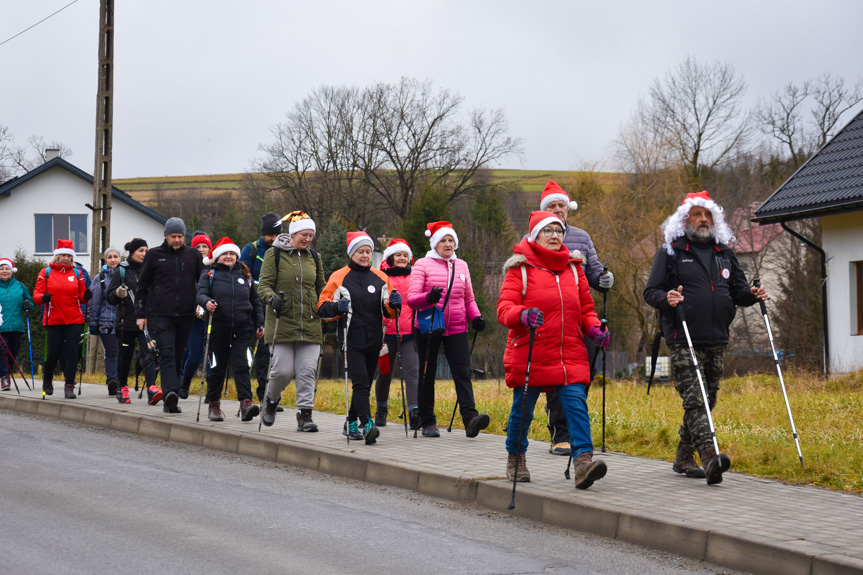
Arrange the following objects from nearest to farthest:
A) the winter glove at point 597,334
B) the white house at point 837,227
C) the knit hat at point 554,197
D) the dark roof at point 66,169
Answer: the winter glove at point 597,334, the knit hat at point 554,197, the white house at point 837,227, the dark roof at point 66,169

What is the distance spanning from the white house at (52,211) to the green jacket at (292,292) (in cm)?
4432

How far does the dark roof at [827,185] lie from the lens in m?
20.1

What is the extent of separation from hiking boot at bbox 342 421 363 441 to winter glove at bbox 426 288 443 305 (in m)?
1.52

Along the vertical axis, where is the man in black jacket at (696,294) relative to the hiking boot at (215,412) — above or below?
above

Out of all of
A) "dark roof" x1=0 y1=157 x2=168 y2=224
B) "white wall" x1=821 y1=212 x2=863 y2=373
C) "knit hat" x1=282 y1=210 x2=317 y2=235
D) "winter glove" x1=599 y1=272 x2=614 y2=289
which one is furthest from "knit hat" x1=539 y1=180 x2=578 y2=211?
"dark roof" x1=0 y1=157 x2=168 y2=224

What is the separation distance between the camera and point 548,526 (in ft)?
23.3

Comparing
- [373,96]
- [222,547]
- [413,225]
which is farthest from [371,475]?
[373,96]

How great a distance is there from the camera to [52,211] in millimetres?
53188

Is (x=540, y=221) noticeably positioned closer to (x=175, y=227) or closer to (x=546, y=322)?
(x=546, y=322)

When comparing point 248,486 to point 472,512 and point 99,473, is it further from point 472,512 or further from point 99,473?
point 472,512

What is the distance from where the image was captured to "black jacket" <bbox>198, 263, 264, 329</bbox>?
1151 cm

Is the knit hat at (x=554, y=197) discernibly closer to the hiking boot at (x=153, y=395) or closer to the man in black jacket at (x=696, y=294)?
the man in black jacket at (x=696, y=294)

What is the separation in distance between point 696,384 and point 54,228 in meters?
50.6

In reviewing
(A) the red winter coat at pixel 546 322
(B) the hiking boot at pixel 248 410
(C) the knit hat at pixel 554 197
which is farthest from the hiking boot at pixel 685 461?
(B) the hiking boot at pixel 248 410
